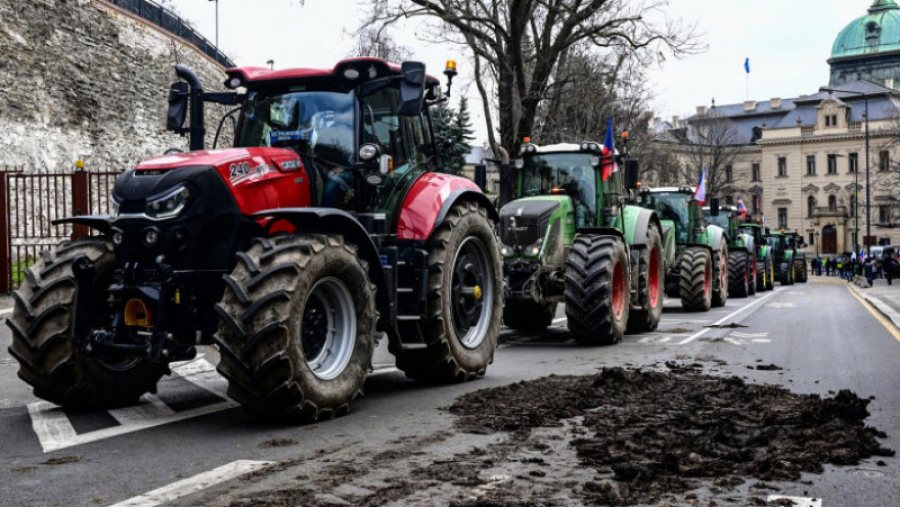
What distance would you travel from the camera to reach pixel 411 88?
7625 millimetres

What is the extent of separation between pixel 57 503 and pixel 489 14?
78.1ft

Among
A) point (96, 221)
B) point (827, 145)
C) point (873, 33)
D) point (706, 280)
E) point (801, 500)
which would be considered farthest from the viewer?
point (873, 33)

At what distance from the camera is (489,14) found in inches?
1054

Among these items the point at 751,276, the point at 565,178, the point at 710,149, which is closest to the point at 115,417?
the point at 565,178

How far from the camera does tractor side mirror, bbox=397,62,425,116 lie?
24.8 feet

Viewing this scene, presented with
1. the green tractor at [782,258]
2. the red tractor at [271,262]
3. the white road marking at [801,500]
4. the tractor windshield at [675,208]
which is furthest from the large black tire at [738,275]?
the white road marking at [801,500]

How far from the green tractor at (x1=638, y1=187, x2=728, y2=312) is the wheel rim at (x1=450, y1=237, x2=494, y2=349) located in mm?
11876

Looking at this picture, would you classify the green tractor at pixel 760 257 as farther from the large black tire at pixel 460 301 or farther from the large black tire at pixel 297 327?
the large black tire at pixel 297 327

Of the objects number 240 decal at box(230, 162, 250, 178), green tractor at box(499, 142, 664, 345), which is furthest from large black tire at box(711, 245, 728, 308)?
number 240 decal at box(230, 162, 250, 178)

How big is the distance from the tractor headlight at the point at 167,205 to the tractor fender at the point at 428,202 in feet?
7.30

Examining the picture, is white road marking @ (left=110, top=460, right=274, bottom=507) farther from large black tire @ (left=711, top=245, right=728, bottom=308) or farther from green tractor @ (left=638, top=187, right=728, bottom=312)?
large black tire @ (left=711, top=245, right=728, bottom=308)

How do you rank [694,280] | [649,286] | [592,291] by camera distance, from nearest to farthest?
[592,291] → [649,286] → [694,280]

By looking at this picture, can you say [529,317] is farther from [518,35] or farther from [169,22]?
[169,22]

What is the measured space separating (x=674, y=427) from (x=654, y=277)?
9956mm
